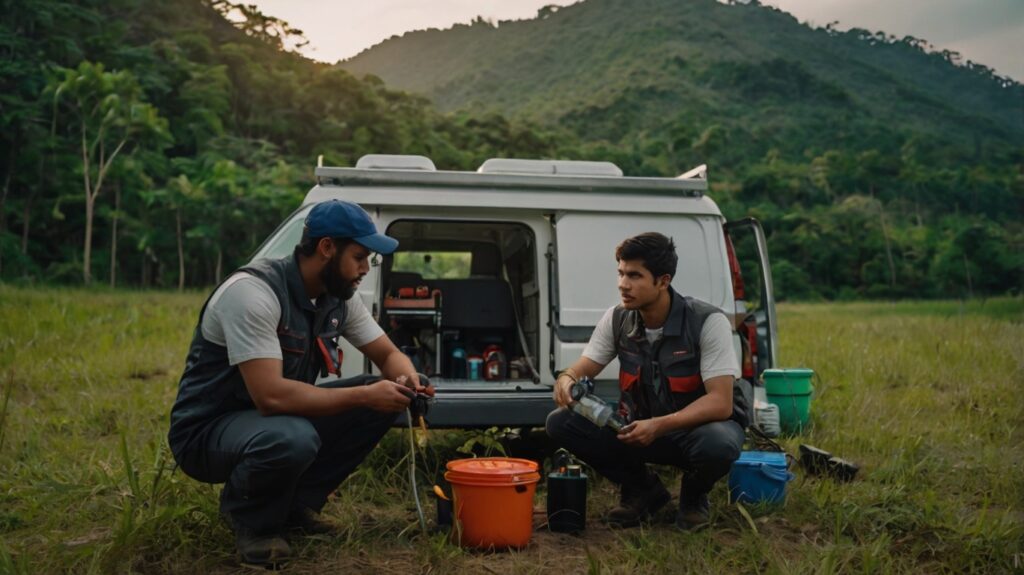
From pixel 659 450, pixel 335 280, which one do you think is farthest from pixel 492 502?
pixel 335 280

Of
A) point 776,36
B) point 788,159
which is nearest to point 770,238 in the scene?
point 788,159

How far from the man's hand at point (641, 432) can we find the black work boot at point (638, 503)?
0.56 metres

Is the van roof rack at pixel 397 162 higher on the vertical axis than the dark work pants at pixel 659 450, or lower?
higher

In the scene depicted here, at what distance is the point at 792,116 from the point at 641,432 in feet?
208

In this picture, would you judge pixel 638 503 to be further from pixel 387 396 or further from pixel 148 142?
pixel 148 142

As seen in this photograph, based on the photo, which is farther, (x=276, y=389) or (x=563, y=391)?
(x=563, y=391)

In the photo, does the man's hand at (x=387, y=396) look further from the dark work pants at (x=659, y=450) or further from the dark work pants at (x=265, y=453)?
the dark work pants at (x=659, y=450)

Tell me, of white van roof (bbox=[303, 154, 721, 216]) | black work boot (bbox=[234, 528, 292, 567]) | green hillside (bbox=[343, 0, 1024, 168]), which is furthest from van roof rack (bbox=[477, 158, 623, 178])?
green hillside (bbox=[343, 0, 1024, 168])

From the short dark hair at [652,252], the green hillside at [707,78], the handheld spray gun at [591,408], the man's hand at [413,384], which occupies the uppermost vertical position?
the green hillside at [707,78]

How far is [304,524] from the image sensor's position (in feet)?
12.7

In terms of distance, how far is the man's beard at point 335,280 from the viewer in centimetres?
359

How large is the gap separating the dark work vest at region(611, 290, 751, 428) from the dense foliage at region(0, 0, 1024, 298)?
61.4 ft

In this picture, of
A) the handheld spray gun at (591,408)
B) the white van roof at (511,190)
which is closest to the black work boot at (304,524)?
the handheld spray gun at (591,408)

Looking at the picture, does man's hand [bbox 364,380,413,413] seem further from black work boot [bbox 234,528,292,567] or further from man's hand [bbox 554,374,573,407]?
man's hand [bbox 554,374,573,407]
